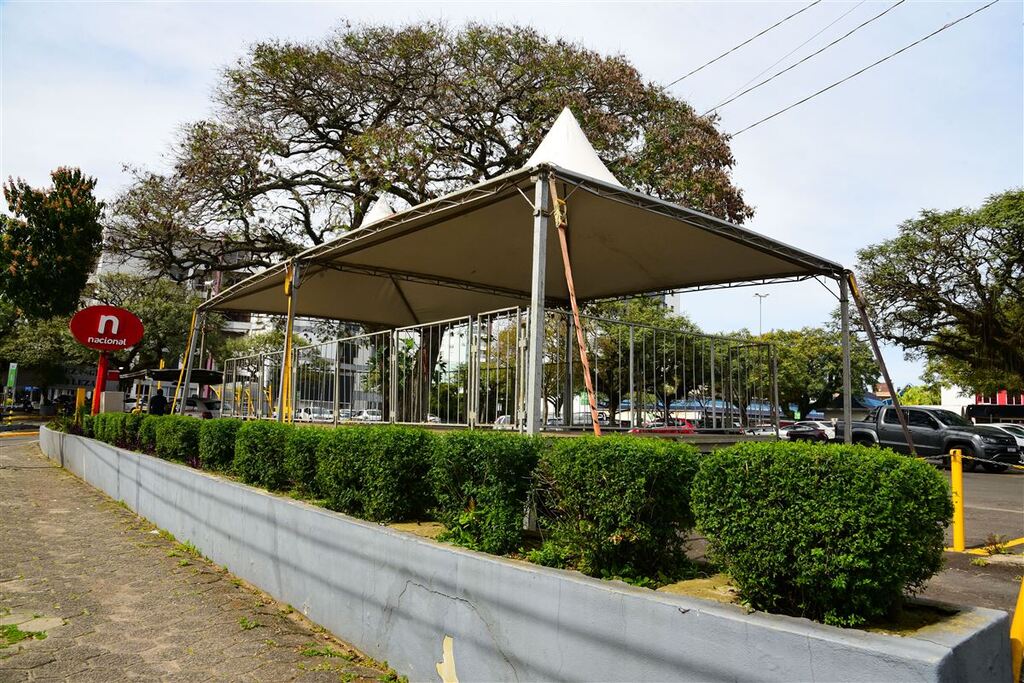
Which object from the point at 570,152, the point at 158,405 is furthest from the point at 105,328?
the point at 570,152

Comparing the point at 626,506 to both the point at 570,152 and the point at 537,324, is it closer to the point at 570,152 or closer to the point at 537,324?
the point at 537,324

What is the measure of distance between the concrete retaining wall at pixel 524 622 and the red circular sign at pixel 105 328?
934cm

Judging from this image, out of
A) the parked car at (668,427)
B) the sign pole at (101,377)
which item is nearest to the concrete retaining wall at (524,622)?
the parked car at (668,427)

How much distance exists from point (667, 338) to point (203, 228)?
1320cm

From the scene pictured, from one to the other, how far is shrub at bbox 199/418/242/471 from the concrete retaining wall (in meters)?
1.49

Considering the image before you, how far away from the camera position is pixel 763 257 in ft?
26.6

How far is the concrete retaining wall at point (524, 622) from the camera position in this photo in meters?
2.38

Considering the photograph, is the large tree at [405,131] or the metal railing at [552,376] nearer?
the metal railing at [552,376]

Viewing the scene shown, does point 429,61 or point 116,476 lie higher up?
point 429,61

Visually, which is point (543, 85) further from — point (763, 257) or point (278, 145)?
point (763, 257)

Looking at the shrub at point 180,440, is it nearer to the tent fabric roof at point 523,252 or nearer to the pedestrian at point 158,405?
the tent fabric roof at point 523,252

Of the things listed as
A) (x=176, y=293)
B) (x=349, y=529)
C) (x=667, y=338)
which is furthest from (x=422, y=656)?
(x=176, y=293)

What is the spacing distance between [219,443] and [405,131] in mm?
10191

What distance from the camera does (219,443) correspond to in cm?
827
